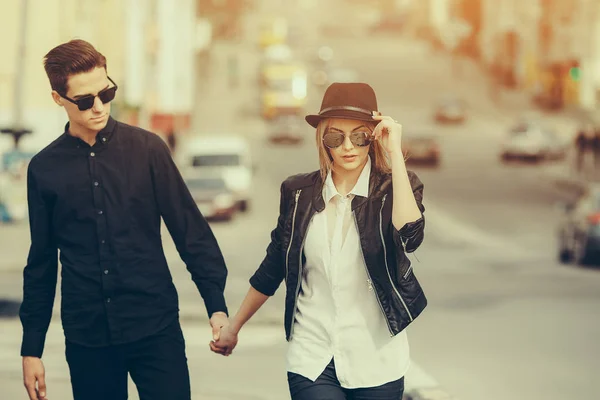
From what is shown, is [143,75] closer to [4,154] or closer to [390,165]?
[4,154]

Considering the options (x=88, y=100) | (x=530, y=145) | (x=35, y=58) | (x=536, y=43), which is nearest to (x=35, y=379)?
(x=88, y=100)

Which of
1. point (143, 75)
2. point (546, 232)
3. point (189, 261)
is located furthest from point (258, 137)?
point (189, 261)

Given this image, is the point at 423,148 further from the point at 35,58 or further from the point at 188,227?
the point at 188,227

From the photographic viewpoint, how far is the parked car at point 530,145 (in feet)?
187

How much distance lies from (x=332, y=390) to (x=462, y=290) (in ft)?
45.3

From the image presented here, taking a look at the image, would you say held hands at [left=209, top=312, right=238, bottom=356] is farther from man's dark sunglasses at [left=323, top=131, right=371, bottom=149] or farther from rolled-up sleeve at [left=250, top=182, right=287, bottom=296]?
man's dark sunglasses at [left=323, top=131, right=371, bottom=149]

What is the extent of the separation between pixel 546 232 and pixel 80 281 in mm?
30067

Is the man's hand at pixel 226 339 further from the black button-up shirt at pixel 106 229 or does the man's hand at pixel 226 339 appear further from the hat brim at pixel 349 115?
the hat brim at pixel 349 115

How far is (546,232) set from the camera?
112 ft

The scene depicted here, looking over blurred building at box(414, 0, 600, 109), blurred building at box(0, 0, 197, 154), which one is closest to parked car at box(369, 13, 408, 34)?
blurred building at box(414, 0, 600, 109)

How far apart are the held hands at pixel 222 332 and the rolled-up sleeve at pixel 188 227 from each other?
0.04 m

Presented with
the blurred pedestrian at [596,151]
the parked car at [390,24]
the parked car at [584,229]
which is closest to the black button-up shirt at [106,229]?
the parked car at [584,229]

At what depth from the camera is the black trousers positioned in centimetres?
496

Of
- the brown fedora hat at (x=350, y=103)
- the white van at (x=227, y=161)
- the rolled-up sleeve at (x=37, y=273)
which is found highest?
→ the brown fedora hat at (x=350, y=103)
